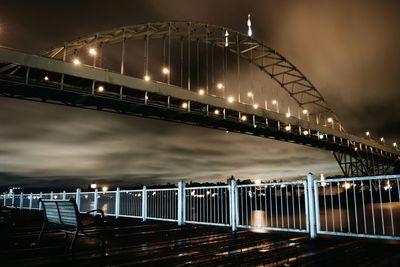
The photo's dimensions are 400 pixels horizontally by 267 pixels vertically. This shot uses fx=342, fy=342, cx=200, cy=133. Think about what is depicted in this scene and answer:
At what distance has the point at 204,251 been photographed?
5.02 m

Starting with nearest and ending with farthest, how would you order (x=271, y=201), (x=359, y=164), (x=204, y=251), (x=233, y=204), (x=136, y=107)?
(x=204, y=251) < (x=233, y=204) < (x=271, y=201) < (x=136, y=107) < (x=359, y=164)

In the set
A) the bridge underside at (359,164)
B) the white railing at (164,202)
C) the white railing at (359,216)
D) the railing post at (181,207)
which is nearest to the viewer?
the white railing at (359,216)

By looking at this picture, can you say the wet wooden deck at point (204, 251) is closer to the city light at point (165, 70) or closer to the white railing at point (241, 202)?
the white railing at point (241, 202)

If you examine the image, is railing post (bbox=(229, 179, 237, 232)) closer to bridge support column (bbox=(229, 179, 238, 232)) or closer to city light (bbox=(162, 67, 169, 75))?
bridge support column (bbox=(229, 179, 238, 232))

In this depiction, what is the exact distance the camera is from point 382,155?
8325cm

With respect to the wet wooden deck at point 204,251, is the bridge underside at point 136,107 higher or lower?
higher

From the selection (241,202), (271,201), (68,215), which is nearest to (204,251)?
(68,215)

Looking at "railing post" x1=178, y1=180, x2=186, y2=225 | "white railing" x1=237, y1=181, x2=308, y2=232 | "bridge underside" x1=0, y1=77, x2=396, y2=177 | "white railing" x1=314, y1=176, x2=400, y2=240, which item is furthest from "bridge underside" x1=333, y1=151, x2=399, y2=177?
"railing post" x1=178, y1=180, x2=186, y2=225

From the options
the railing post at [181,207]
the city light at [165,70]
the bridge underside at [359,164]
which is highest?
the city light at [165,70]

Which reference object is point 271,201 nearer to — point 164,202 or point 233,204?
point 233,204

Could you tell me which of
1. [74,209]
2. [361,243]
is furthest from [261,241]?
[74,209]

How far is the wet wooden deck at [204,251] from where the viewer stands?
166 inches

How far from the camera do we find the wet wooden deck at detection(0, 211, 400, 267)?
421 cm

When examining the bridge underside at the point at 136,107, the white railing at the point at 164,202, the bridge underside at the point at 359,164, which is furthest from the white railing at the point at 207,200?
the bridge underside at the point at 359,164
